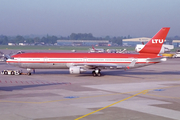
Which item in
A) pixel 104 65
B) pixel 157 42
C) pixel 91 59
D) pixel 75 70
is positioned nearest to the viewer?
pixel 75 70

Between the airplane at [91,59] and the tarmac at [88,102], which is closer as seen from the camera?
the tarmac at [88,102]

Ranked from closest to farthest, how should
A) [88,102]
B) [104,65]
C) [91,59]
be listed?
1. [88,102]
2. [104,65]
3. [91,59]

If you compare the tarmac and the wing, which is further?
the wing

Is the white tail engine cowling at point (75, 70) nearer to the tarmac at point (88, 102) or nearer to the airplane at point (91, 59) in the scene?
the airplane at point (91, 59)

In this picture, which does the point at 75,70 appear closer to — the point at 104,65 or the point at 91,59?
the point at 91,59

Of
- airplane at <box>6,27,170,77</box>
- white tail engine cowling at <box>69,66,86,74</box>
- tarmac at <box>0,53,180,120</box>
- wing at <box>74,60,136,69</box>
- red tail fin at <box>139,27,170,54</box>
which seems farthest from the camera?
red tail fin at <box>139,27,170,54</box>

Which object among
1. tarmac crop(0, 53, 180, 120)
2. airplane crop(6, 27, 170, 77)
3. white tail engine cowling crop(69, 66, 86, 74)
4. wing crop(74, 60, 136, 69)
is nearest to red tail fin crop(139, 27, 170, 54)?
airplane crop(6, 27, 170, 77)

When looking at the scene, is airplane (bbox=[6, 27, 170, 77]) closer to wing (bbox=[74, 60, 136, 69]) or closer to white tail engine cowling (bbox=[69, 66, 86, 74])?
wing (bbox=[74, 60, 136, 69])

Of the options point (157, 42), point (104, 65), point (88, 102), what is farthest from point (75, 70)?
point (88, 102)

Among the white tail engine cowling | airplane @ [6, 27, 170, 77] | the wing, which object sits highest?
airplane @ [6, 27, 170, 77]

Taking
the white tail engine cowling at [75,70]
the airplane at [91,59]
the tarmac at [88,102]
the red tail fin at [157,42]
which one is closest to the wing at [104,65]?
the airplane at [91,59]

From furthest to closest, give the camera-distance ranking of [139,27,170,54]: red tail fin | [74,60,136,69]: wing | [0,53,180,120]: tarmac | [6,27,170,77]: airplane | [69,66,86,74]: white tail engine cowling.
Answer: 1. [139,27,170,54]: red tail fin
2. [6,27,170,77]: airplane
3. [69,66,86,74]: white tail engine cowling
4. [74,60,136,69]: wing
5. [0,53,180,120]: tarmac

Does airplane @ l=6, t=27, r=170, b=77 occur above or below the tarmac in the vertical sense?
above

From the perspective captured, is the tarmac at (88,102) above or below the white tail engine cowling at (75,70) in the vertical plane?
below
